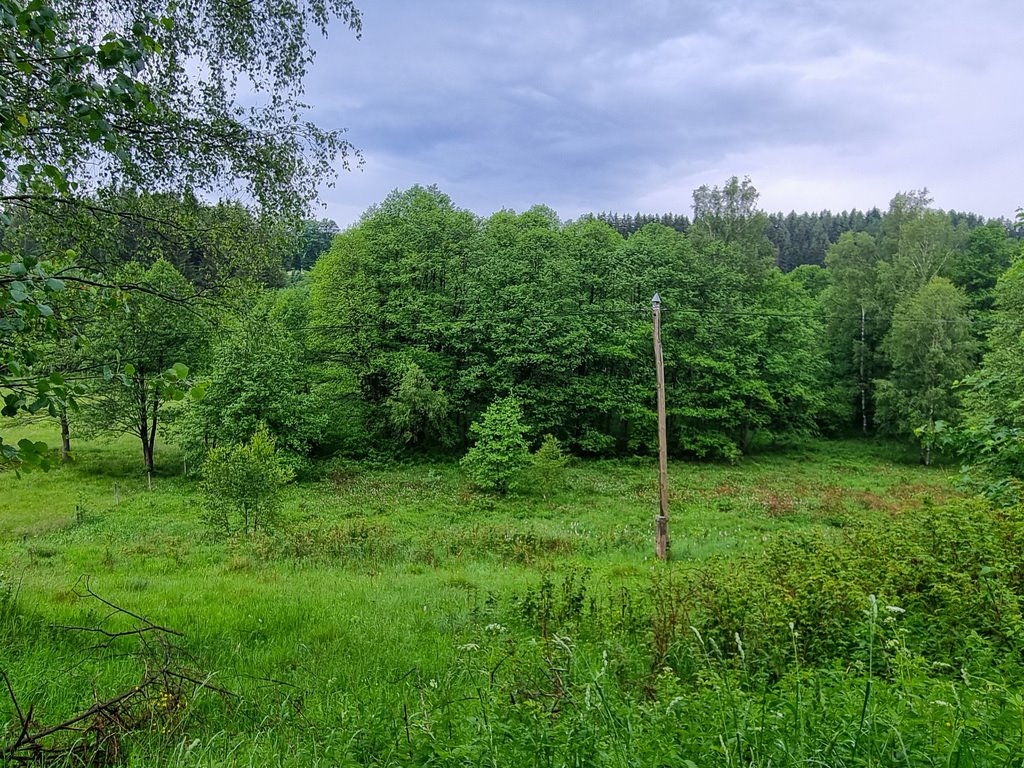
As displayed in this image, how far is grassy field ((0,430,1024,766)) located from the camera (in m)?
2.22

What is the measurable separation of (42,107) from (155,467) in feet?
99.3

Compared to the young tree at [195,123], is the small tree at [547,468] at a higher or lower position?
lower

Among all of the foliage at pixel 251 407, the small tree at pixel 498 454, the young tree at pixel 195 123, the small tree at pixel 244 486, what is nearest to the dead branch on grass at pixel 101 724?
the young tree at pixel 195 123

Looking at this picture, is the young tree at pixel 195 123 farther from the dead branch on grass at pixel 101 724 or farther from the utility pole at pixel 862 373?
the utility pole at pixel 862 373

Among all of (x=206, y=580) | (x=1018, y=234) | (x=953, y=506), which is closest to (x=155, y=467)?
(x=206, y=580)

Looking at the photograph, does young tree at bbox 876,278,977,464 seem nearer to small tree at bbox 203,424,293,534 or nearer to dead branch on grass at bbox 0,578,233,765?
small tree at bbox 203,424,293,534

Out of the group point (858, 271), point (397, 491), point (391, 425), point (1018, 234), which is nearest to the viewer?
point (397, 491)

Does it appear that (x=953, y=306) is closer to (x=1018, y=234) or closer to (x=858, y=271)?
Result: (x=858, y=271)

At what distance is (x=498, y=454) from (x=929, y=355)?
95.2 ft

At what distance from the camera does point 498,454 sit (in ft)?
77.3

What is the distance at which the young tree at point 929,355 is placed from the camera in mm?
32625

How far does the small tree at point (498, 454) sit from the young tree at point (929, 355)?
2581 centimetres

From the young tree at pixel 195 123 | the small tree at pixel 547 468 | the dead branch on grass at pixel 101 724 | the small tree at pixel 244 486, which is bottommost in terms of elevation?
the small tree at pixel 547 468

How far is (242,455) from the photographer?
1417 centimetres
